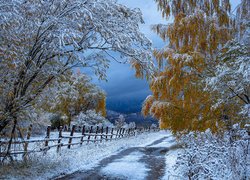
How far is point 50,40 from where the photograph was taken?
7160 mm

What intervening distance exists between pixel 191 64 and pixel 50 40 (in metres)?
5.26

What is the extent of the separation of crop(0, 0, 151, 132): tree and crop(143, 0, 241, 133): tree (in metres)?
2.53

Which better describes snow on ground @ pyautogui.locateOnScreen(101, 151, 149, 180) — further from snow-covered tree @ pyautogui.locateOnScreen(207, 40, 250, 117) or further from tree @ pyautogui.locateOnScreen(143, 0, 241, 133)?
snow-covered tree @ pyautogui.locateOnScreen(207, 40, 250, 117)

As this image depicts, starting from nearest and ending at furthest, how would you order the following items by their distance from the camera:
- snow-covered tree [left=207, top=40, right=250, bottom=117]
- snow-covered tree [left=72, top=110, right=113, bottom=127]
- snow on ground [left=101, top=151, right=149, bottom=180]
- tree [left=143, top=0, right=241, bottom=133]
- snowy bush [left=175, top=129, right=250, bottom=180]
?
snowy bush [left=175, top=129, right=250, bottom=180], snow-covered tree [left=207, top=40, right=250, bottom=117], snow on ground [left=101, top=151, right=149, bottom=180], tree [left=143, top=0, right=241, bottom=133], snow-covered tree [left=72, top=110, right=113, bottom=127]

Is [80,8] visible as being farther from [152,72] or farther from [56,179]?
[56,179]

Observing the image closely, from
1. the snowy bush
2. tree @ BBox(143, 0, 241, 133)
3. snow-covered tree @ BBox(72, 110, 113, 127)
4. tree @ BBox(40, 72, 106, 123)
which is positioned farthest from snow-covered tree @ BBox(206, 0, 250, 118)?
tree @ BBox(40, 72, 106, 123)

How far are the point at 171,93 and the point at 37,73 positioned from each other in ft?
19.5

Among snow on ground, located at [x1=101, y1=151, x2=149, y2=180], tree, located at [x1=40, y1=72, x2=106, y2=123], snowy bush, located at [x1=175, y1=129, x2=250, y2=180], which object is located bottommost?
snow on ground, located at [x1=101, y1=151, x2=149, y2=180]

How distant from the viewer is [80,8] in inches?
273

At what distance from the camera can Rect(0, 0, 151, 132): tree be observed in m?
6.73

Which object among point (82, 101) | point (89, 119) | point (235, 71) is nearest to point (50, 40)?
point (235, 71)

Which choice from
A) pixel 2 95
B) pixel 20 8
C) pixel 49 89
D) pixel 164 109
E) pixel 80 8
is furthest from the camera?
pixel 164 109

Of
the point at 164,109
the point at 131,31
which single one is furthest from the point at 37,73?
the point at 164,109

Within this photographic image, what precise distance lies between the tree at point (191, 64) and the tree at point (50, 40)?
2526 millimetres
